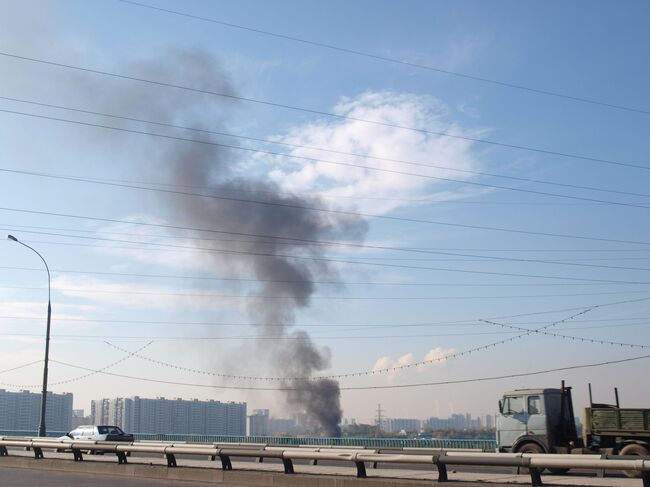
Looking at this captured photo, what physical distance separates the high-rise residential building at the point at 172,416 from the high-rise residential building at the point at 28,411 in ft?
18.3

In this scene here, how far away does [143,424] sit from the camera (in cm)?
10644

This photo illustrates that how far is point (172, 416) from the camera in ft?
357

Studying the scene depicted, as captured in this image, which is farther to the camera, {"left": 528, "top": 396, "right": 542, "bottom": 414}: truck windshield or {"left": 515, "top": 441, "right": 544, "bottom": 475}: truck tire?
{"left": 528, "top": 396, "right": 542, "bottom": 414}: truck windshield

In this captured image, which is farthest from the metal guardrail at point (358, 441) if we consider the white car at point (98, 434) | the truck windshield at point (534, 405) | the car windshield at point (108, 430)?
the car windshield at point (108, 430)

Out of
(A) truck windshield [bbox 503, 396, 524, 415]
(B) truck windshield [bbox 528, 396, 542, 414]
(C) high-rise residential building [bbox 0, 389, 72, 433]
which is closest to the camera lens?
(B) truck windshield [bbox 528, 396, 542, 414]

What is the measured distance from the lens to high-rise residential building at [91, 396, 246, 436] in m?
106

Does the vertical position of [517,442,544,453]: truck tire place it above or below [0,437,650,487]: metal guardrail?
below

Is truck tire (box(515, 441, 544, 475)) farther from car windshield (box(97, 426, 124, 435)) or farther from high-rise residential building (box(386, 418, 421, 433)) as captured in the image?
high-rise residential building (box(386, 418, 421, 433))

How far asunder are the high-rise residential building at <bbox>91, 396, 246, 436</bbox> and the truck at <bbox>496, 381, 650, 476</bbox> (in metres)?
86.0

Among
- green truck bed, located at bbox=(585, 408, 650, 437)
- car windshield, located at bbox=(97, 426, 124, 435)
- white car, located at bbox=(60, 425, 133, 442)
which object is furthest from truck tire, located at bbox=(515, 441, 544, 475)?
car windshield, located at bbox=(97, 426, 124, 435)

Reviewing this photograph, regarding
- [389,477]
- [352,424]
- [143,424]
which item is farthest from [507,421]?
[143,424]

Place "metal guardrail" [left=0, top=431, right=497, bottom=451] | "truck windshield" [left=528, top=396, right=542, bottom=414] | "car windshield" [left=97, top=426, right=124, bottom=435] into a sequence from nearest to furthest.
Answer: "truck windshield" [left=528, top=396, right=542, bottom=414] → "metal guardrail" [left=0, top=431, right=497, bottom=451] → "car windshield" [left=97, top=426, right=124, bottom=435]

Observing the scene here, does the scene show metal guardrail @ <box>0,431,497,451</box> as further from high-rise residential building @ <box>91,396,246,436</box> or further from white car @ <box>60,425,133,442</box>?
high-rise residential building @ <box>91,396,246,436</box>

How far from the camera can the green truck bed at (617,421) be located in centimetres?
2238
